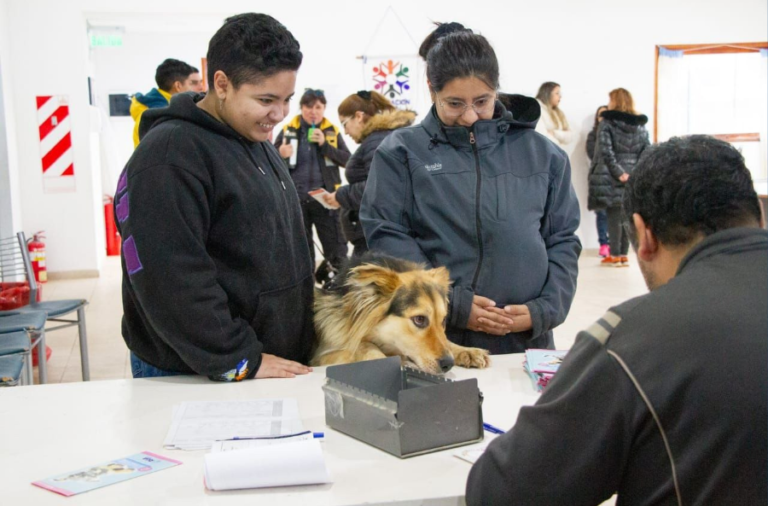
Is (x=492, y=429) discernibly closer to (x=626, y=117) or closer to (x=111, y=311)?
(x=111, y=311)

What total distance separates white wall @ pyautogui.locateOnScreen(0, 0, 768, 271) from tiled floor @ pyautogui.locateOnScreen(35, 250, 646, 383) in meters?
0.54

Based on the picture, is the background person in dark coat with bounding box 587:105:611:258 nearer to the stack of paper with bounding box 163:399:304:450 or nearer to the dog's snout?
the dog's snout

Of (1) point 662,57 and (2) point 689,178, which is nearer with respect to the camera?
(2) point 689,178

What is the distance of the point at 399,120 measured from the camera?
14.5ft

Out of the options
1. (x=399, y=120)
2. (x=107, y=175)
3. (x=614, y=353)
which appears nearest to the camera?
(x=614, y=353)

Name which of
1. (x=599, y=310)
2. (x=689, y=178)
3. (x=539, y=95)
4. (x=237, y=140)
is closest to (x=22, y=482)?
(x=237, y=140)

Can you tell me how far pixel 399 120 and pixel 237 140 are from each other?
2.50m

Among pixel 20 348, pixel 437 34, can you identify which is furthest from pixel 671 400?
pixel 20 348

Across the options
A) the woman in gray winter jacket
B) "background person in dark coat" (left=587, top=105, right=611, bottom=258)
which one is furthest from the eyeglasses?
"background person in dark coat" (left=587, top=105, right=611, bottom=258)

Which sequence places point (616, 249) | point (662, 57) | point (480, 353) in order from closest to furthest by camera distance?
point (480, 353) → point (616, 249) → point (662, 57)

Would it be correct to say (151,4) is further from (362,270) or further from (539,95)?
(362,270)

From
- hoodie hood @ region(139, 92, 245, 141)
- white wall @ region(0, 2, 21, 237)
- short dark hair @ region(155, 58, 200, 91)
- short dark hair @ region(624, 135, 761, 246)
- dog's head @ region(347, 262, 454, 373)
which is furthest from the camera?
white wall @ region(0, 2, 21, 237)

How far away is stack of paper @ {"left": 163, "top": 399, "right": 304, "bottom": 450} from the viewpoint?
1620mm

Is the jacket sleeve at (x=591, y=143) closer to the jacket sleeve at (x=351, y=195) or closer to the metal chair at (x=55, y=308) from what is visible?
the jacket sleeve at (x=351, y=195)
